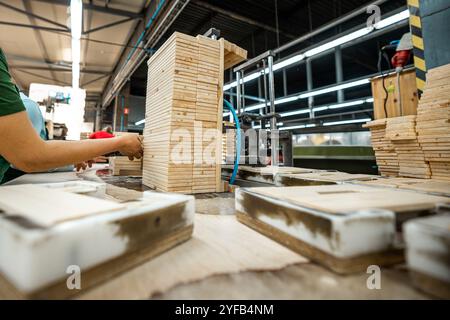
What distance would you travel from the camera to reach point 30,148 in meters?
1.13

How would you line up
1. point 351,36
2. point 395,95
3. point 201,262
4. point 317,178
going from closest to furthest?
point 201,262
point 317,178
point 395,95
point 351,36

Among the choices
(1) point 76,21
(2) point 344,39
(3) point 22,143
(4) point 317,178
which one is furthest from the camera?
(1) point 76,21

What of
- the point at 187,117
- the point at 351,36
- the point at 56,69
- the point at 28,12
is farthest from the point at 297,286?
the point at 56,69

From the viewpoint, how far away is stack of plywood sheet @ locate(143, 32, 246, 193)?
71.0 inches

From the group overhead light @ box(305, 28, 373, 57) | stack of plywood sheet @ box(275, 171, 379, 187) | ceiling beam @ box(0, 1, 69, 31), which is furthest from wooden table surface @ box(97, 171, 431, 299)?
ceiling beam @ box(0, 1, 69, 31)

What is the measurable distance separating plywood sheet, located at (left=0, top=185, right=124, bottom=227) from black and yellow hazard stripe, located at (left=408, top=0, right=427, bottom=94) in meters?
3.00

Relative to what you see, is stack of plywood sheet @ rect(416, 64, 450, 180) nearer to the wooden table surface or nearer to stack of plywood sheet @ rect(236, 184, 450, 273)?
stack of plywood sheet @ rect(236, 184, 450, 273)

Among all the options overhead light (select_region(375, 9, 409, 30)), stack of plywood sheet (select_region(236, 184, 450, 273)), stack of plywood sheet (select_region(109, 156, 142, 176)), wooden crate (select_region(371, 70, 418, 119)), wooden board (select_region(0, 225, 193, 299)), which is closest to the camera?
wooden board (select_region(0, 225, 193, 299))

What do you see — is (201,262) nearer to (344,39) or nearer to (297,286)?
(297,286)

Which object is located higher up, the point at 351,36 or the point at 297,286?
the point at 351,36

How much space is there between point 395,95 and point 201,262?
10.2 ft

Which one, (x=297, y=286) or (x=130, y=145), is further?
(x=130, y=145)

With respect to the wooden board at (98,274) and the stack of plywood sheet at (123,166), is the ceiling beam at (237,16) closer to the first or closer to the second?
the stack of plywood sheet at (123,166)

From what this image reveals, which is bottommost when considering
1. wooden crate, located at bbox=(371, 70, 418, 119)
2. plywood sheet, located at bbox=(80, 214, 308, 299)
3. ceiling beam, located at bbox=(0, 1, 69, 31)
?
plywood sheet, located at bbox=(80, 214, 308, 299)
